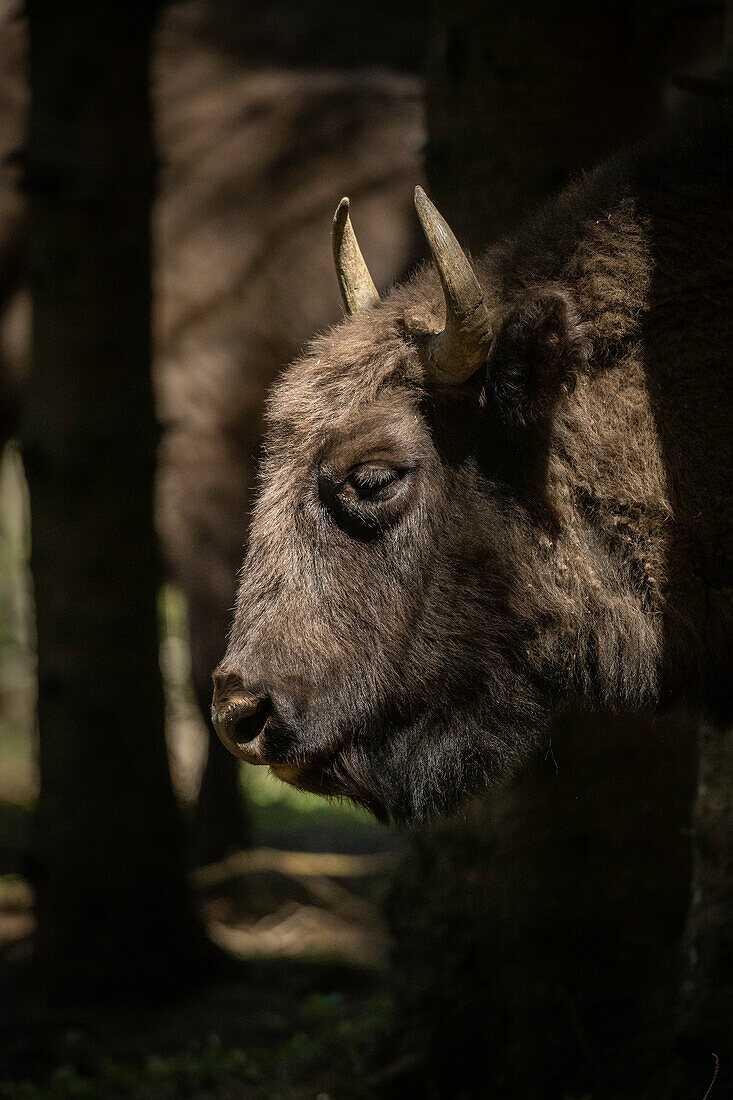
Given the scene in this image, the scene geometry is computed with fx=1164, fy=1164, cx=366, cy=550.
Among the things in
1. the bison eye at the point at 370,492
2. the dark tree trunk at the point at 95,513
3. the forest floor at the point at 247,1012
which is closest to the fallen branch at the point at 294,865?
the forest floor at the point at 247,1012

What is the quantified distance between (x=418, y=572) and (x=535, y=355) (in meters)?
0.63

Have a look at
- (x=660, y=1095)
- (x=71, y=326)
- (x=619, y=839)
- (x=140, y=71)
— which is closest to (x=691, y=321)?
(x=619, y=839)

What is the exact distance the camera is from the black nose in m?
2.91

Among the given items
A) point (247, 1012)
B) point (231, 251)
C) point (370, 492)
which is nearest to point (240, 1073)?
point (247, 1012)

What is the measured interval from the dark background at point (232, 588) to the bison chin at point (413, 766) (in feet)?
1.39

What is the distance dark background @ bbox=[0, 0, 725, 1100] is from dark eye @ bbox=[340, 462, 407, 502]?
1154 mm

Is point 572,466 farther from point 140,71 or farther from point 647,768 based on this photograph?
point 140,71

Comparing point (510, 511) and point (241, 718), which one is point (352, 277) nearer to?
point (510, 511)

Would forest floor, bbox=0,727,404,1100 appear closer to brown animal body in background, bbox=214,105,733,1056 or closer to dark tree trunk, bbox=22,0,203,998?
dark tree trunk, bbox=22,0,203,998

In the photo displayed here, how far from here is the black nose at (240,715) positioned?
9.54ft

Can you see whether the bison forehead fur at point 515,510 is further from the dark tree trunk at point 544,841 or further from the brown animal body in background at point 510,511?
the dark tree trunk at point 544,841

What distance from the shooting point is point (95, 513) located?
5.37m

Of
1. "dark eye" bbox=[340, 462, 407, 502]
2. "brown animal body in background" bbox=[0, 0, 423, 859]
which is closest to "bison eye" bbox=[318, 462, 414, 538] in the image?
"dark eye" bbox=[340, 462, 407, 502]

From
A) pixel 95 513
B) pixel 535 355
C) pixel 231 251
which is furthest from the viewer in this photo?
pixel 231 251
